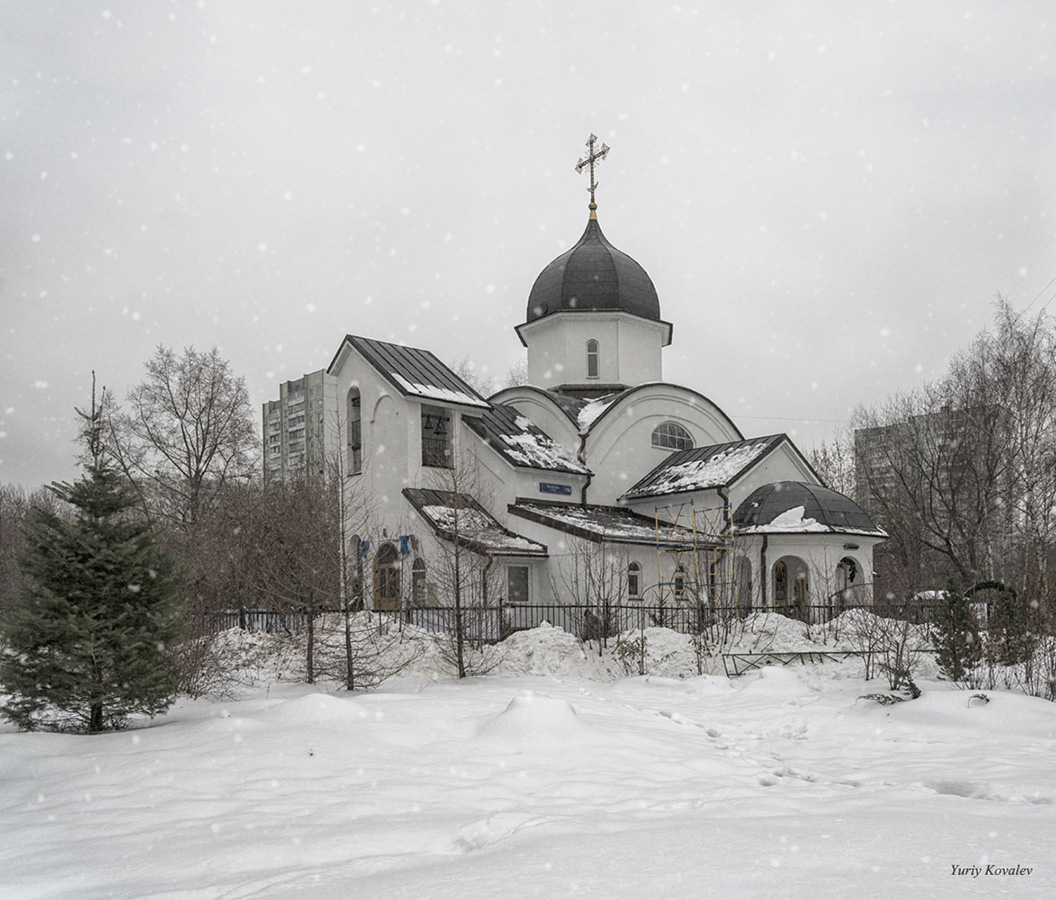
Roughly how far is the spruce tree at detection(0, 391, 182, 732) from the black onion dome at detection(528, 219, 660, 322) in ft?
68.4

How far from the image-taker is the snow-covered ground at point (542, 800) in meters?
4.89

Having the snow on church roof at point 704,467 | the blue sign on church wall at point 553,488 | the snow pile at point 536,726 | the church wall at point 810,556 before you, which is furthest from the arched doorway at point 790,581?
the snow pile at point 536,726

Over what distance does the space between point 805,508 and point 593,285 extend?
412 inches

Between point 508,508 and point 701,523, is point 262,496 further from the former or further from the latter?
point 701,523

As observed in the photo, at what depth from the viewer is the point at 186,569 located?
37.3 ft

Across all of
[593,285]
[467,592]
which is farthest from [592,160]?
[467,592]

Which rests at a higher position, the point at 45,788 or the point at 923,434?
the point at 923,434

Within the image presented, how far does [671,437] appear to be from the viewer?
29.2m

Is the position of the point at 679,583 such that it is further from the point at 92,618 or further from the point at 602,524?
the point at 92,618

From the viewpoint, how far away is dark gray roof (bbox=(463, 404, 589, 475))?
80.6 ft

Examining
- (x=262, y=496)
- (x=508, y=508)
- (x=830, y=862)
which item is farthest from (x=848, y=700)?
(x=262, y=496)

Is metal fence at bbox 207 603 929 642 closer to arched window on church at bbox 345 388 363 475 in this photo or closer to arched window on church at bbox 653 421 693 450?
arched window on church at bbox 345 388 363 475

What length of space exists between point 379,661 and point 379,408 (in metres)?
10.6

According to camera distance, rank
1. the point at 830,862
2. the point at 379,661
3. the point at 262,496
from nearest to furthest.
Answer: the point at 830,862 < the point at 379,661 < the point at 262,496
